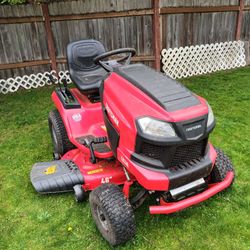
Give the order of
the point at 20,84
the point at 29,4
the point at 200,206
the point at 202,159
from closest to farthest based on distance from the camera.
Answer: the point at 202,159, the point at 200,206, the point at 29,4, the point at 20,84

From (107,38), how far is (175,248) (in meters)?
5.09

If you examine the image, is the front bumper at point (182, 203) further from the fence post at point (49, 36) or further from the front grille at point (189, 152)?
the fence post at point (49, 36)

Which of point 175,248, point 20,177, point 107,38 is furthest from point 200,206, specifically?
point 107,38

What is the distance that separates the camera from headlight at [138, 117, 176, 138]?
2273mm

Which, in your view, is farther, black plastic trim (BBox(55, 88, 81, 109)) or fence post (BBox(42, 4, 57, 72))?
fence post (BBox(42, 4, 57, 72))

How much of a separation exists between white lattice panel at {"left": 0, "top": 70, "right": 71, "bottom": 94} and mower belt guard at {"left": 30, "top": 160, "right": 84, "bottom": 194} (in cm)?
372

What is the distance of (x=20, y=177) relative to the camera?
3.70 m

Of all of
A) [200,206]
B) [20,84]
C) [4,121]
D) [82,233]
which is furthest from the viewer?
[20,84]

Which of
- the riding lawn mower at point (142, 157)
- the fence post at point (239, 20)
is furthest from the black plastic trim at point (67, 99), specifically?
the fence post at point (239, 20)

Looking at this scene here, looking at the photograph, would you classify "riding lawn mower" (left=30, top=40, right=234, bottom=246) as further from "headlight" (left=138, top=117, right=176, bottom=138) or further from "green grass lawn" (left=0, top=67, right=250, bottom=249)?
"green grass lawn" (left=0, top=67, right=250, bottom=249)

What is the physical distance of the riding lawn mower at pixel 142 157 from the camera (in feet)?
7.62

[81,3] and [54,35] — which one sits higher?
[81,3]

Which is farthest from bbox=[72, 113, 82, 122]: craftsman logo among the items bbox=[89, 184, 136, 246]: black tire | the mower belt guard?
bbox=[89, 184, 136, 246]: black tire

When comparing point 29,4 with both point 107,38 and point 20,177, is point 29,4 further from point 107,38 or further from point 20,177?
point 20,177
